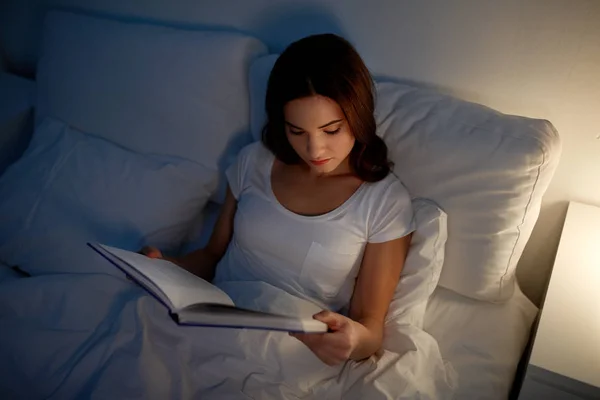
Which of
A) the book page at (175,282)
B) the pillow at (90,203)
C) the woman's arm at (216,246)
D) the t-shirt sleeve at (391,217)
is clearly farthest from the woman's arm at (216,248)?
the t-shirt sleeve at (391,217)

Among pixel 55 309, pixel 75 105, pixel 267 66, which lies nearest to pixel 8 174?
pixel 75 105

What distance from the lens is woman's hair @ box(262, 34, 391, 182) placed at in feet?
2.73

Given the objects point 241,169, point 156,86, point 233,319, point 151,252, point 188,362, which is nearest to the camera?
point 233,319

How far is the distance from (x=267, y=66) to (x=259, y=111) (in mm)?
110

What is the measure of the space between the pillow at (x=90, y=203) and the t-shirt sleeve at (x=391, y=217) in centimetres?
50

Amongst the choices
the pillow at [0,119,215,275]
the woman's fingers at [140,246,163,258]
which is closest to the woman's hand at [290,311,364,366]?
the woman's fingers at [140,246,163,258]

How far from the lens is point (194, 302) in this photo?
68 centimetres

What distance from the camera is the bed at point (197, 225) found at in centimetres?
88

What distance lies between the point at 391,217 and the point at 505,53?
424mm

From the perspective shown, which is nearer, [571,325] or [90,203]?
[571,325]

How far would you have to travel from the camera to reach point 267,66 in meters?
1.14

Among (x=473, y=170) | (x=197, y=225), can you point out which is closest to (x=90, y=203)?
(x=197, y=225)

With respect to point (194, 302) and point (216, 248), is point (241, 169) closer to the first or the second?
point (216, 248)

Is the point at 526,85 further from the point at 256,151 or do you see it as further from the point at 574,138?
the point at 256,151
